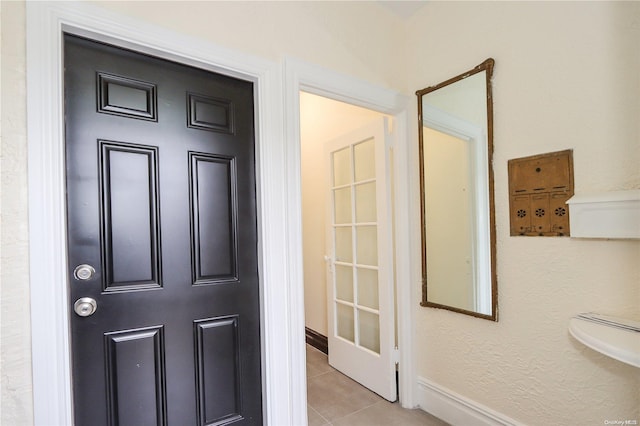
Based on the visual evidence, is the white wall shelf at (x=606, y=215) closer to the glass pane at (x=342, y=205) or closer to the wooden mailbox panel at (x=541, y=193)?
the wooden mailbox panel at (x=541, y=193)

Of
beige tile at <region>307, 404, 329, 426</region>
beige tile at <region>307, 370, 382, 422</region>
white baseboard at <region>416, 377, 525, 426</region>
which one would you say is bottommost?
beige tile at <region>307, 370, 382, 422</region>

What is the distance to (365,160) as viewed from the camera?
2361 millimetres

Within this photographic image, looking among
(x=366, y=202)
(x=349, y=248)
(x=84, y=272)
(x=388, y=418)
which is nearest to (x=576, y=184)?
(x=366, y=202)

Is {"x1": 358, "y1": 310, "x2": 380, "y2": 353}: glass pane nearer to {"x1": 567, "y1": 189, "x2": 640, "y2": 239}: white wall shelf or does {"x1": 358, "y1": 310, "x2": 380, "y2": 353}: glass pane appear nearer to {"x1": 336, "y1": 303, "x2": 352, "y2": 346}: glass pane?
{"x1": 336, "y1": 303, "x2": 352, "y2": 346}: glass pane

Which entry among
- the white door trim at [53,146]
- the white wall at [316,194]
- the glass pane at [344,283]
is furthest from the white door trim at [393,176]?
the white wall at [316,194]

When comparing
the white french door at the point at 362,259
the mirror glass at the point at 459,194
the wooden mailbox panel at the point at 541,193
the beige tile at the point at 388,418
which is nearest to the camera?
the wooden mailbox panel at the point at 541,193

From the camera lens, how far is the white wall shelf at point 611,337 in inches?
38.1

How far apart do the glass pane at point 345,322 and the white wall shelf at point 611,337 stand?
1535 mm

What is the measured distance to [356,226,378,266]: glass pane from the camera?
7.53 ft

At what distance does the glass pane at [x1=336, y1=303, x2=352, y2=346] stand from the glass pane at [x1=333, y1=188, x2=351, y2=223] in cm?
74

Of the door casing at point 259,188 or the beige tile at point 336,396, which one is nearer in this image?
the door casing at point 259,188

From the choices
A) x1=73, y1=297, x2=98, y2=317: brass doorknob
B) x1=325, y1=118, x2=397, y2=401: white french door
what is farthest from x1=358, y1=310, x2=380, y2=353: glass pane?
x1=73, y1=297, x2=98, y2=317: brass doorknob

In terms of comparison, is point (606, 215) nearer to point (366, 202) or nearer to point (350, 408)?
point (366, 202)

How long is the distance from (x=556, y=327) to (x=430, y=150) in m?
1.14
